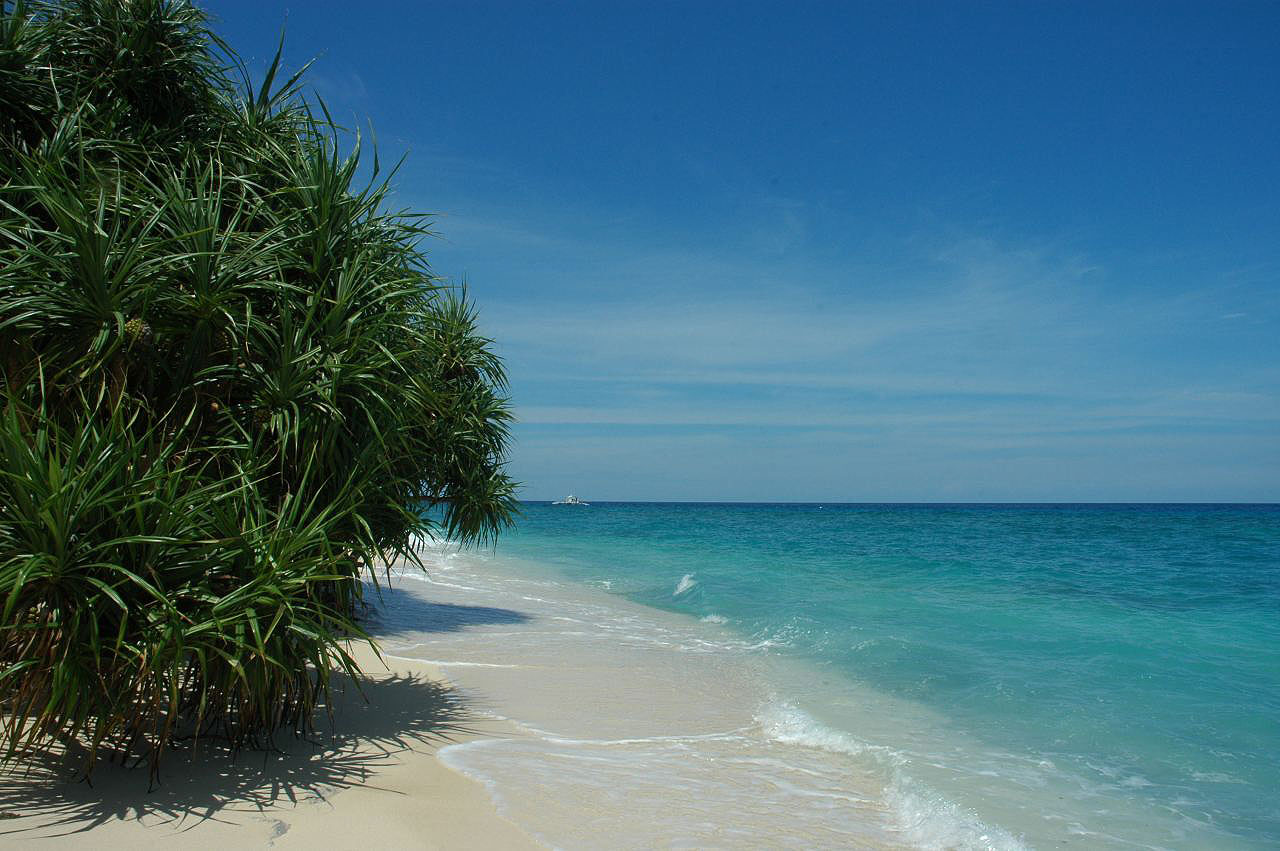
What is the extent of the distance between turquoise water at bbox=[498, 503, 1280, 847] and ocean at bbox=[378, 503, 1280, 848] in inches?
1.6

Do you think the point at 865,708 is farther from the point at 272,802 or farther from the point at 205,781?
the point at 205,781

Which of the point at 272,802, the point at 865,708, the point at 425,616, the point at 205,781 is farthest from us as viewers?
the point at 425,616

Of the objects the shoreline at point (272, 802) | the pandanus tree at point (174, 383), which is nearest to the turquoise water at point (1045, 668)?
the shoreline at point (272, 802)

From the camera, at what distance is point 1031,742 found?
6.72 m

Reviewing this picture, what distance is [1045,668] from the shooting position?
9.73m

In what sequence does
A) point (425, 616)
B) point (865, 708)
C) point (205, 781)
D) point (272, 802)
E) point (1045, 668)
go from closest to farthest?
point (272, 802), point (205, 781), point (865, 708), point (1045, 668), point (425, 616)

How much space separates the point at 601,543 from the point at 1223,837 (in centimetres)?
2939

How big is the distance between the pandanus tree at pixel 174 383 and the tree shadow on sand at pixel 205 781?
175 millimetres

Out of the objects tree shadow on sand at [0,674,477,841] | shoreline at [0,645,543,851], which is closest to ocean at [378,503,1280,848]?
shoreline at [0,645,543,851]

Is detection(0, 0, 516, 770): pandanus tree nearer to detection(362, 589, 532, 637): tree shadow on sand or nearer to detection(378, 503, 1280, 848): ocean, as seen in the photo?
detection(378, 503, 1280, 848): ocean

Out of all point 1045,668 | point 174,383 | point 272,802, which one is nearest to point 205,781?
point 272,802

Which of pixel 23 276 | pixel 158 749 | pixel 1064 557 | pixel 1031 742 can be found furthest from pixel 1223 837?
pixel 1064 557

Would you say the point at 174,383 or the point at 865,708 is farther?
the point at 865,708

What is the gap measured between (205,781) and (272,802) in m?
0.47
